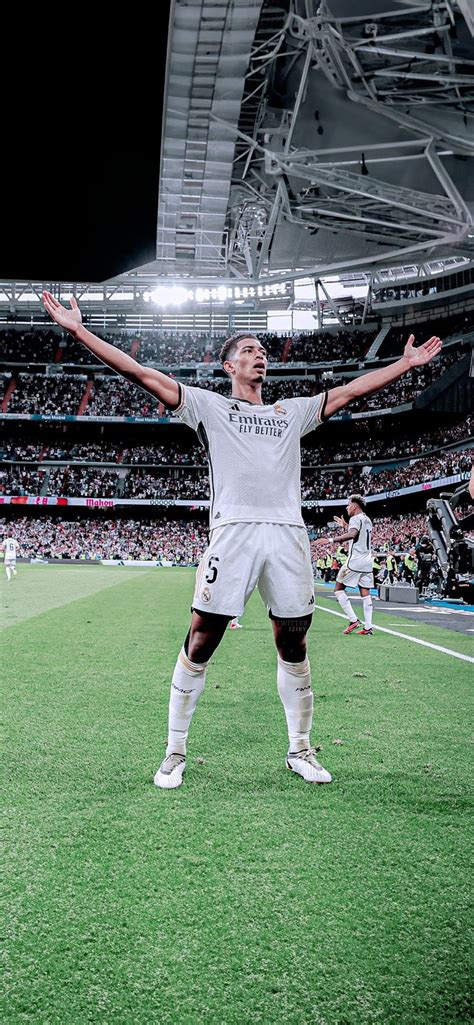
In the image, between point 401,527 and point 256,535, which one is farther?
point 401,527

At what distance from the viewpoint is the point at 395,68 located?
23.6m

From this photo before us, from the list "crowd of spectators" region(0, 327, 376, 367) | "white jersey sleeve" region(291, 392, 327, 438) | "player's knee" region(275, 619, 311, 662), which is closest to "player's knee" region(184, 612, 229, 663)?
"player's knee" region(275, 619, 311, 662)

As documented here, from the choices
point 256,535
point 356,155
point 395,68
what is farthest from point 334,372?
point 256,535

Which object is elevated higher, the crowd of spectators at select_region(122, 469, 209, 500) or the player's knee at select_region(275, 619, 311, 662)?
the crowd of spectators at select_region(122, 469, 209, 500)

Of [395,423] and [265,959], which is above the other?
[395,423]

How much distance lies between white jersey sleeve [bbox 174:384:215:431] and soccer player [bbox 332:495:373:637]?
7408mm

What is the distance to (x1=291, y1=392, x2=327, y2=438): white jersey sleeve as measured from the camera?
3994 mm

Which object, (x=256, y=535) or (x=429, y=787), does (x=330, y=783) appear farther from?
(x=256, y=535)

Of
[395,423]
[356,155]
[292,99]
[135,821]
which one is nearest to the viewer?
[135,821]

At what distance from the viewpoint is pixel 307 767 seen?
3.69 meters

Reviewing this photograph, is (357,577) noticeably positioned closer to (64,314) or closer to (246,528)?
(246,528)

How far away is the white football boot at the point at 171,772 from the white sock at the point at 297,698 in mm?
637

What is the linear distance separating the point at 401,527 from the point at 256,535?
41.1 meters

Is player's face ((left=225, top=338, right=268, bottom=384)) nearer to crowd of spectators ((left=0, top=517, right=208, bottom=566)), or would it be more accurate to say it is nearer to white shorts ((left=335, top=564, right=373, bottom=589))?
white shorts ((left=335, top=564, right=373, bottom=589))
